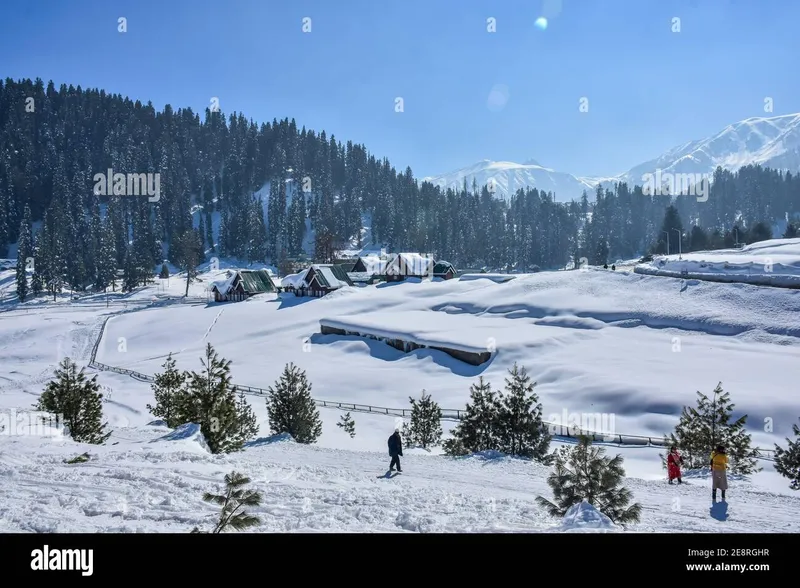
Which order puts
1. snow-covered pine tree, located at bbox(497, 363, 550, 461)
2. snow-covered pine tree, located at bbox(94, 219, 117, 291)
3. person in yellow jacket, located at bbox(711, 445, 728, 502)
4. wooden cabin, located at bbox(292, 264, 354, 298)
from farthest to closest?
snow-covered pine tree, located at bbox(94, 219, 117, 291)
wooden cabin, located at bbox(292, 264, 354, 298)
snow-covered pine tree, located at bbox(497, 363, 550, 461)
person in yellow jacket, located at bbox(711, 445, 728, 502)

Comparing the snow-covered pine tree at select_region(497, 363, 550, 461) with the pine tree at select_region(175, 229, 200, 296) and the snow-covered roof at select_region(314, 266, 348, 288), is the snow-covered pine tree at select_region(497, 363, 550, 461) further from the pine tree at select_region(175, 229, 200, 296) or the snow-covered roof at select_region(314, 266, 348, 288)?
the pine tree at select_region(175, 229, 200, 296)

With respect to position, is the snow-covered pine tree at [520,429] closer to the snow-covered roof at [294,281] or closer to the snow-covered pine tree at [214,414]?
the snow-covered pine tree at [214,414]

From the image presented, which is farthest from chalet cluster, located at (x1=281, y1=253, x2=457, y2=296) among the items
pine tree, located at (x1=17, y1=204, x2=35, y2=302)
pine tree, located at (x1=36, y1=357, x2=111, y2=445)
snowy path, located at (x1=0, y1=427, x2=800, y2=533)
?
snowy path, located at (x1=0, y1=427, x2=800, y2=533)

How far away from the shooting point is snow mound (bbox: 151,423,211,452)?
603 inches

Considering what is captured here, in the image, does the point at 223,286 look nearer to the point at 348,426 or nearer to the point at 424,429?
the point at 348,426

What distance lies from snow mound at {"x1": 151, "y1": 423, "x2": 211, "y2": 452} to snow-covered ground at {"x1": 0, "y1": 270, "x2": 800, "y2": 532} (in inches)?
10.0

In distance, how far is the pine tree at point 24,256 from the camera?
3487 inches

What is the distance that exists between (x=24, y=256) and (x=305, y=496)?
346 feet

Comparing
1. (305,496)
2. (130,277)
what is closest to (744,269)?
(305,496)

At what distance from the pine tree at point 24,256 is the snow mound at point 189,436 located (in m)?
93.6

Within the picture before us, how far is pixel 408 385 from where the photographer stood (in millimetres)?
35875
